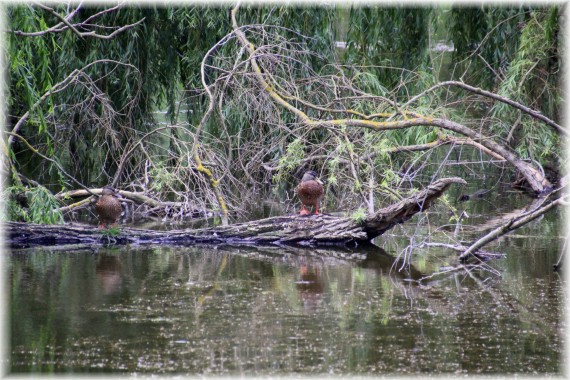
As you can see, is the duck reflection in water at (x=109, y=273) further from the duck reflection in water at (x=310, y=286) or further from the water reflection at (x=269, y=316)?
the duck reflection in water at (x=310, y=286)

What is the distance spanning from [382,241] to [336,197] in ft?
3.55

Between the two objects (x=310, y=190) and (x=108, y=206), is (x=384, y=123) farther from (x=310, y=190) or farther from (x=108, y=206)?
(x=108, y=206)

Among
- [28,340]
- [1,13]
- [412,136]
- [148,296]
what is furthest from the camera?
[412,136]

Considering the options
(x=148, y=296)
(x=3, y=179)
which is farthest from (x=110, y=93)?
(x=148, y=296)

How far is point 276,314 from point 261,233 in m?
2.50

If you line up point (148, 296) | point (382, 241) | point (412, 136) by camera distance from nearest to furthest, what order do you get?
point (148, 296) → point (382, 241) → point (412, 136)

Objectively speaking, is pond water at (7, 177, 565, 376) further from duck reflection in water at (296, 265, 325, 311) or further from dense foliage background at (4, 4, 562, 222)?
dense foliage background at (4, 4, 562, 222)

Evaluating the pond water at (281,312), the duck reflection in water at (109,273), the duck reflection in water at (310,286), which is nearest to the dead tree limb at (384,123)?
the pond water at (281,312)

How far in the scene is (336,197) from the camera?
8.99 meters

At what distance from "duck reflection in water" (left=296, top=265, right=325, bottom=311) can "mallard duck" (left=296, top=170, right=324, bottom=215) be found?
3.69 ft

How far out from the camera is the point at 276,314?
5.32m

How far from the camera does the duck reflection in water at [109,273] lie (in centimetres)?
600

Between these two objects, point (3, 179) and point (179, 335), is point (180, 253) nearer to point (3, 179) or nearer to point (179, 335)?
point (3, 179)

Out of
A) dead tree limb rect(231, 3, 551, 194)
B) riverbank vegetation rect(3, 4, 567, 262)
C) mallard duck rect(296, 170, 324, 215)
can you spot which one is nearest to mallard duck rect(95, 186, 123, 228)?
riverbank vegetation rect(3, 4, 567, 262)
